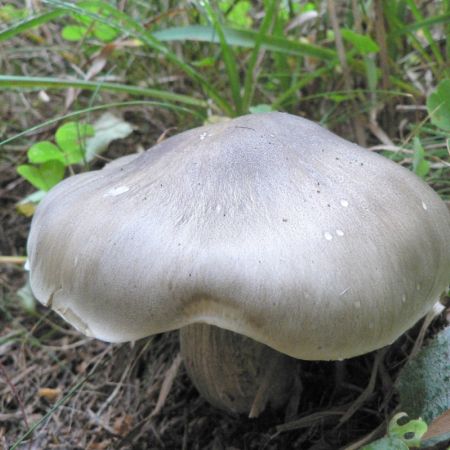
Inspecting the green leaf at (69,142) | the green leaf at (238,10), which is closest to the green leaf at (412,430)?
the green leaf at (69,142)

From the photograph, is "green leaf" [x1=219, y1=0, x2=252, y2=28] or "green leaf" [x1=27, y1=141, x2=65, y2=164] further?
"green leaf" [x1=219, y1=0, x2=252, y2=28]

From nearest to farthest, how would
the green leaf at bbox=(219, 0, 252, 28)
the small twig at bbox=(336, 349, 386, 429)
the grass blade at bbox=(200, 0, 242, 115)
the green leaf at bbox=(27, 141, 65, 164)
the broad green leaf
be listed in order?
the broad green leaf → the small twig at bbox=(336, 349, 386, 429) → the grass blade at bbox=(200, 0, 242, 115) → the green leaf at bbox=(27, 141, 65, 164) → the green leaf at bbox=(219, 0, 252, 28)

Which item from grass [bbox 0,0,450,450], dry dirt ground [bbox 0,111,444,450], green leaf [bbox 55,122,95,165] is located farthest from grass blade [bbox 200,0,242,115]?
dry dirt ground [bbox 0,111,444,450]

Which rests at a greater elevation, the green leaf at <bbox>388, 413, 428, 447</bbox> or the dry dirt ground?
the green leaf at <bbox>388, 413, 428, 447</bbox>

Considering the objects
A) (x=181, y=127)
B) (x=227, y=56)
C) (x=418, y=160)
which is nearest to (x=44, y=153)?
(x=181, y=127)

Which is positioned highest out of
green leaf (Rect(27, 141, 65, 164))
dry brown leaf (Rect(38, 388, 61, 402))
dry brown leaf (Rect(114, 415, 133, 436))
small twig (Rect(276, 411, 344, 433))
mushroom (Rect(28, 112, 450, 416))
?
mushroom (Rect(28, 112, 450, 416))

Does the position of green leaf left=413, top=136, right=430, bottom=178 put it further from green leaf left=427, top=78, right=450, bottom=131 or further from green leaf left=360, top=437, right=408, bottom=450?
green leaf left=360, top=437, right=408, bottom=450
